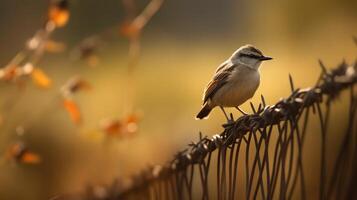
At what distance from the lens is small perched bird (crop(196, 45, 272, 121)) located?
5.40 m

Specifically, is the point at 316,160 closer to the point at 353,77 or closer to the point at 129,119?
the point at 129,119

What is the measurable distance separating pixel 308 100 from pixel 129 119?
2.43 metres

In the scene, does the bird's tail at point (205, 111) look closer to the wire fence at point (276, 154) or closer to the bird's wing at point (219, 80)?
the bird's wing at point (219, 80)

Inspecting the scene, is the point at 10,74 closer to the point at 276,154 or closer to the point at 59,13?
the point at 59,13

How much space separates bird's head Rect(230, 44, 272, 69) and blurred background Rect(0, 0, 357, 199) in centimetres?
72

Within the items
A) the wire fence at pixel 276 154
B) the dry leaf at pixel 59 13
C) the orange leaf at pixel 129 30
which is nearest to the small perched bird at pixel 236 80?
the orange leaf at pixel 129 30

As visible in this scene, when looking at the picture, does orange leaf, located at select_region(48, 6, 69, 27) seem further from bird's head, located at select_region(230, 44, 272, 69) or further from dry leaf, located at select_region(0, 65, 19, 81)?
bird's head, located at select_region(230, 44, 272, 69)

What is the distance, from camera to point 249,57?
5.67 metres

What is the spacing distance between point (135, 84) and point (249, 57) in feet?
23.3

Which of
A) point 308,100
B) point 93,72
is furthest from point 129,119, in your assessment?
point 93,72

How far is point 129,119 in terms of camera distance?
5.25 m

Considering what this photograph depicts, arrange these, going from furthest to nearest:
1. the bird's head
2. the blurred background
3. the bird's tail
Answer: the blurred background < the bird's tail < the bird's head

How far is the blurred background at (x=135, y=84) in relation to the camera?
777 centimetres

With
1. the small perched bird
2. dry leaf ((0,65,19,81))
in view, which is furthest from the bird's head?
dry leaf ((0,65,19,81))
